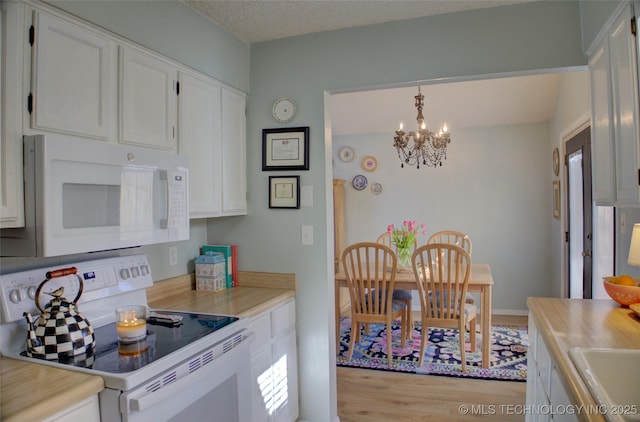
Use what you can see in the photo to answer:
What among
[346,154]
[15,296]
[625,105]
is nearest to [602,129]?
[625,105]

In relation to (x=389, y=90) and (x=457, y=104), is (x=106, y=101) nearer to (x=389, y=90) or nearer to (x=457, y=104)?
(x=389, y=90)

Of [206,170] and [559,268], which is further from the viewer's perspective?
[559,268]

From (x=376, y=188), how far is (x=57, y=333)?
422 centimetres

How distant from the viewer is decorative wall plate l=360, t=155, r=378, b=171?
17.0 feet

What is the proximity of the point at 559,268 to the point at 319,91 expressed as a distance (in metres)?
3.35

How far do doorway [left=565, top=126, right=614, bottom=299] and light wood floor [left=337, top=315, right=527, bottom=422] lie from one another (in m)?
1.05

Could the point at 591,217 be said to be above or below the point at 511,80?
below

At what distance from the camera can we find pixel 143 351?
4.70 ft

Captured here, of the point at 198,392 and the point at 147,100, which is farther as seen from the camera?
the point at 147,100

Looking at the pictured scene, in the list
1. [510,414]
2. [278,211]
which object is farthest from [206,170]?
[510,414]

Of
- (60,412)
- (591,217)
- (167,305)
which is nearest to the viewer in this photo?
(60,412)

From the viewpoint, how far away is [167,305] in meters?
2.10

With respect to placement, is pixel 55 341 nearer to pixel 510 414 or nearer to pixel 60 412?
pixel 60 412

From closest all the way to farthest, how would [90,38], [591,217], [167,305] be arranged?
[90,38] → [167,305] → [591,217]
